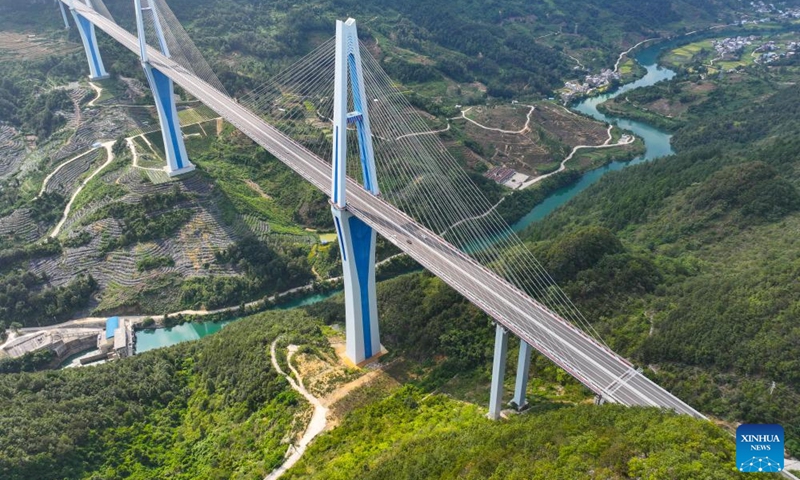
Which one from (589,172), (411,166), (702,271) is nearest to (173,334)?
(411,166)

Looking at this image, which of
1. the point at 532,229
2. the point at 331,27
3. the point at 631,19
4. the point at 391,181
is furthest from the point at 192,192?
the point at 631,19

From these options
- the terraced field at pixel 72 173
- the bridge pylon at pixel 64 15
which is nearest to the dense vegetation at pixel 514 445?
the terraced field at pixel 72 173

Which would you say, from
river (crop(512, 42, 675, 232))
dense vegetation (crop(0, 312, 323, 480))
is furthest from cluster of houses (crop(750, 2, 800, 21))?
dense vegetation (crop(0, 312, 323, 480))

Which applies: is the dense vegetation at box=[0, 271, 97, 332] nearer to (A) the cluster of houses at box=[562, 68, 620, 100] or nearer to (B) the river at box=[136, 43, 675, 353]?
(B) the river at box=[136, 43, 675, 353]

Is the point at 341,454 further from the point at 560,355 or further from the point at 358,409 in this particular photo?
the point at 560,355

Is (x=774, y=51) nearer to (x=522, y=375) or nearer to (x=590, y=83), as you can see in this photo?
(x=590, y=83)

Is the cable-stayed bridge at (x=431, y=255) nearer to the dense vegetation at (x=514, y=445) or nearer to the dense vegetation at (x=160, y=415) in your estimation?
the dense vegetation at (x=514, y=445)
